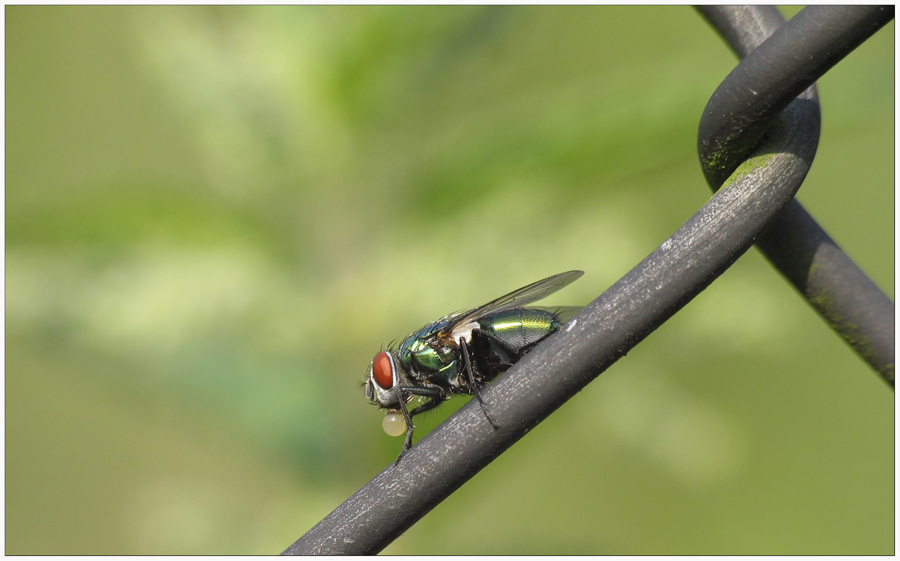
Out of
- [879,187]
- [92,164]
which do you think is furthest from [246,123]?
[879,187]

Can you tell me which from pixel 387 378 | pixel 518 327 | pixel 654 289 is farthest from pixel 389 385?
pixel 654 289

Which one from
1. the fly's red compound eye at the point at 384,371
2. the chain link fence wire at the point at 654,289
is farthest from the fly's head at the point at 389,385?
the chain link fence wire at the point at 654,289

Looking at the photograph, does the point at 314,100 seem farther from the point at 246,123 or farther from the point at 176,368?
the point at 176,368

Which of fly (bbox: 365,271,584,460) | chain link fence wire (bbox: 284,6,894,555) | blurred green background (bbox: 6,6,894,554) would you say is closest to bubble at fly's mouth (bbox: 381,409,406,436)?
fly (bbox: 365,271,584,460)

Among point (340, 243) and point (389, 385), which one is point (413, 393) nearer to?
point (389, 385)

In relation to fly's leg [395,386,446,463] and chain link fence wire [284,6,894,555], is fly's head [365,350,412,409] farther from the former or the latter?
chain link fence wire [284,6,894,555]

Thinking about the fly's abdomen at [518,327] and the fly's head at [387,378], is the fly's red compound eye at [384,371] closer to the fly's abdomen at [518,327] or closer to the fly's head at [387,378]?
the fly's head at [387,378]
